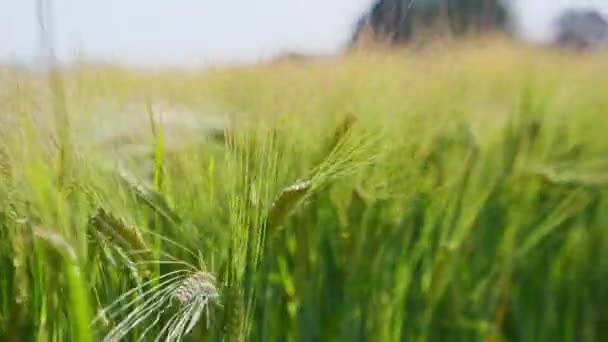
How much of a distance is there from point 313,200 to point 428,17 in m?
0.20

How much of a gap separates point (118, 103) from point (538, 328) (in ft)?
1.42

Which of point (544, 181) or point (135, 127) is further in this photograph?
point (544, 181)

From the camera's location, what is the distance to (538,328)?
2.35 ft

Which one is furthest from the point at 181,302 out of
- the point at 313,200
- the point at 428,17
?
the point at 428,17

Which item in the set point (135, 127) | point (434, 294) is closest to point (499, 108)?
point (434, 294)

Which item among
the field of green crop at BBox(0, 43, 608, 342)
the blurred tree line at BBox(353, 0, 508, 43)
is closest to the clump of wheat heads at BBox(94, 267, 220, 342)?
the field of green crop at BBox(0, 43, 608, 342)

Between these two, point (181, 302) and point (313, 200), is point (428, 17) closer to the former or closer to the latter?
point (313, 200)

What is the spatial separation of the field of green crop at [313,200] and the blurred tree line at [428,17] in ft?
0.08

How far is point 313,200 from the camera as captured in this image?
601 mm

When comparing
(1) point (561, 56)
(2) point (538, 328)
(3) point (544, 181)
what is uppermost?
(1) point (561, 56)

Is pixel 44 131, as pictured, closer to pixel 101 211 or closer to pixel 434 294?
pixel 101 211

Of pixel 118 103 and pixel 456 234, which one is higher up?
pixel 118 103

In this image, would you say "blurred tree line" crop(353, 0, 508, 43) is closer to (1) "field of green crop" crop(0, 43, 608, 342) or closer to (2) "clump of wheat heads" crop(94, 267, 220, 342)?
(1) "field of green crop" crop(0, 43, 608, 342)

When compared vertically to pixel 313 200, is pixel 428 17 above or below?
above
